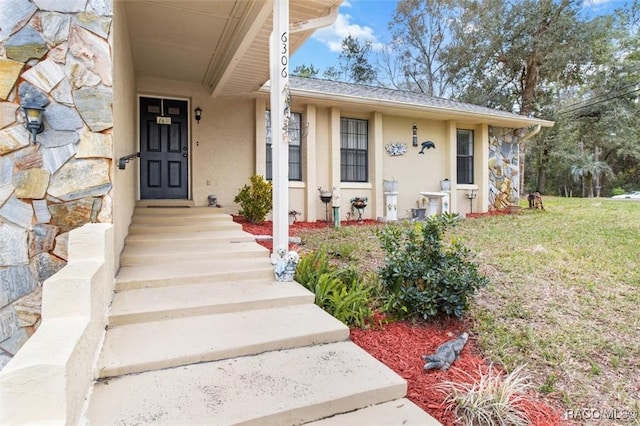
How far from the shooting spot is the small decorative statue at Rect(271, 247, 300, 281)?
145 inches

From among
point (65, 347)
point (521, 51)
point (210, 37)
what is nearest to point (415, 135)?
point (210, 37)

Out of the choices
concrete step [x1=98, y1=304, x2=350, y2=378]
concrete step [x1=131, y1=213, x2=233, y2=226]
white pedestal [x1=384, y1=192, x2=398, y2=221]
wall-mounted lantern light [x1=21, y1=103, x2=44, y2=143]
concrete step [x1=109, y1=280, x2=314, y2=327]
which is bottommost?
concrete step [x1=98, y1=304, x2=350, y2=378]

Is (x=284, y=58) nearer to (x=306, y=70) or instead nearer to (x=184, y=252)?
(x=184, y=252)

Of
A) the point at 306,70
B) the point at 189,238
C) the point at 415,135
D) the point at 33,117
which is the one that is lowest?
the point at 189,238

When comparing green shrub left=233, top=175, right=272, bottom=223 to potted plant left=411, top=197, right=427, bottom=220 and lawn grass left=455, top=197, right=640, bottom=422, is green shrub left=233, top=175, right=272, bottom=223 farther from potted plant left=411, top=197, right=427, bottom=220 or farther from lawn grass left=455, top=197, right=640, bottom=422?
potted plant left=411, top=197, right=427, bottom=220

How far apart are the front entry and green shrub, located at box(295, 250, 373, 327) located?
13.2 ft

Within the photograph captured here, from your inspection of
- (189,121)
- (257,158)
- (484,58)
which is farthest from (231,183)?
(484,58)

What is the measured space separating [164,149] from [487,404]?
6.58 metres

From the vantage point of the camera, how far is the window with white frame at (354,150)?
878 centimetres

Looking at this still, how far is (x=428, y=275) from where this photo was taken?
334cm

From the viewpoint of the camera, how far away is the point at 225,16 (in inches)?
175

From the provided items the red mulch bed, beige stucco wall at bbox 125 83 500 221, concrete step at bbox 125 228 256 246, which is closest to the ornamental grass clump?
the red mulch bed

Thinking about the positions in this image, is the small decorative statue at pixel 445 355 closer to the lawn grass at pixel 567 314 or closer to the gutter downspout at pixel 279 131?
the lawn grass at pixel 567 314

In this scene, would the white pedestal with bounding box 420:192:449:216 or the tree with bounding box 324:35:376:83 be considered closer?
the white pedestal with bounding box 420:192:449:216
